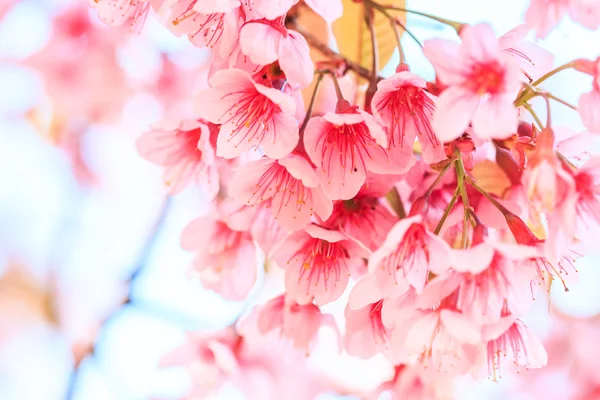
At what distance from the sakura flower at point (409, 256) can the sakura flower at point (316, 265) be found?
0.10 meters

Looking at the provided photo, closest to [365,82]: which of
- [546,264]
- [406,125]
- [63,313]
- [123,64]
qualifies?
[406,125]

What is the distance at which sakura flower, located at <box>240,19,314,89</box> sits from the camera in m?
0.49

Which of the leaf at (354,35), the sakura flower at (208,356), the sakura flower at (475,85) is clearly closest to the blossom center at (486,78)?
the sakura flower at (475,85)

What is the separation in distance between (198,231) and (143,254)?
54 cm

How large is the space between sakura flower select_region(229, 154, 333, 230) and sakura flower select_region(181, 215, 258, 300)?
0.52 feet

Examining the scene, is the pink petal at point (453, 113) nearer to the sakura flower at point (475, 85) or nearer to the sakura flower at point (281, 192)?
the sakura flower at point (475, 85)

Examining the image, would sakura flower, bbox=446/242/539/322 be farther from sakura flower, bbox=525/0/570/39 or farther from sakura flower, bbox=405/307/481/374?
sakura flower, bbox=525/0/570/39

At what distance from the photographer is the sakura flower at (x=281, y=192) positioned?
568 millimetres

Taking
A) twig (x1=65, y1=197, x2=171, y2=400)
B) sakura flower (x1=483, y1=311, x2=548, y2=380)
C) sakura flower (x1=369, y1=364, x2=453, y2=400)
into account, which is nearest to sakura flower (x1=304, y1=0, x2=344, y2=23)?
sakura flower (x1=483, y1=311, x2=548, y2=380)

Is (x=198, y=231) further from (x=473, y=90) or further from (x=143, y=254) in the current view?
(x=143, y=254)

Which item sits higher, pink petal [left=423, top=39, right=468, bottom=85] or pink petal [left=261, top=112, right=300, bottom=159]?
pink petal [left=423, top=39, right=468, bottom=85]

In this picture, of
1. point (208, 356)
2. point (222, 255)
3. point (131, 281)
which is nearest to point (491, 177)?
point (222, 255)

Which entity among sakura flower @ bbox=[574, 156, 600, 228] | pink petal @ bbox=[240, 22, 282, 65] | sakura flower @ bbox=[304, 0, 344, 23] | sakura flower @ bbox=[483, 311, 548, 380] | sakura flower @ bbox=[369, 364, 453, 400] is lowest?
sakura flower @ bbox=[369, 364, 453, 400]

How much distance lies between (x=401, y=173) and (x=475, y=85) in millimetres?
127
